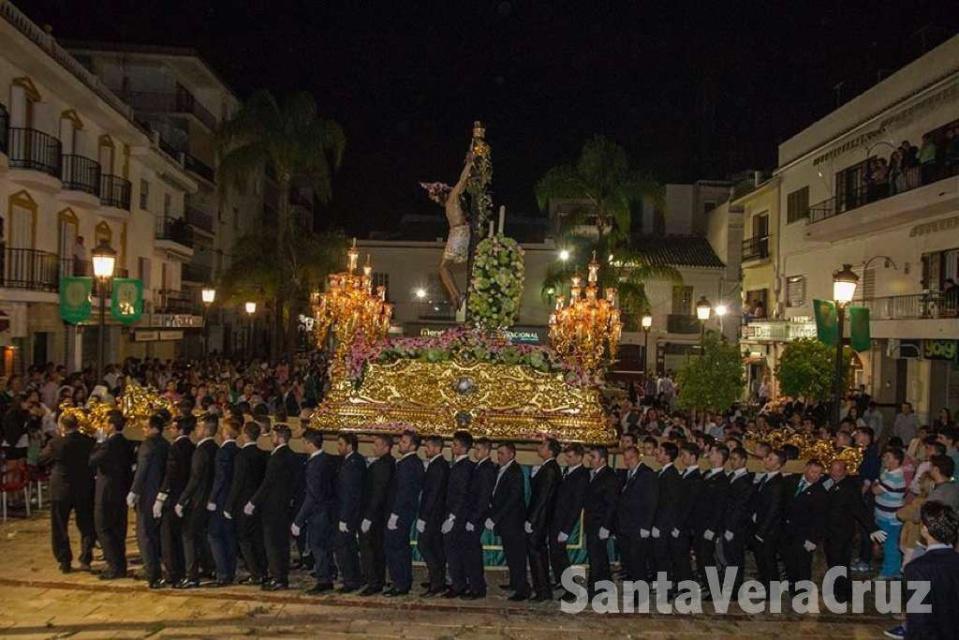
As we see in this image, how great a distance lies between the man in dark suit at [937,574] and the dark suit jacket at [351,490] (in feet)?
19.0

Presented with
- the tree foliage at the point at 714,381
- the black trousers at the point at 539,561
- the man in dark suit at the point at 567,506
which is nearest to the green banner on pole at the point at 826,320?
the tree foliage at the point at 714,381

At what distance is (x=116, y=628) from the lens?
8938 mm

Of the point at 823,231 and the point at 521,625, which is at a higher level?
the point at 823,231

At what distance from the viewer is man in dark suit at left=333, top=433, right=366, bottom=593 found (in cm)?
1020

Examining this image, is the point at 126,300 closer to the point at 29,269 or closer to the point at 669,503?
the point at 29,269

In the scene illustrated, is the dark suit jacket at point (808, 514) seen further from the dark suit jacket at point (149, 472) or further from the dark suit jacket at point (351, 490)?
the dark suit jacket at point (149, 472)

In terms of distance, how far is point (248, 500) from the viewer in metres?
10.3

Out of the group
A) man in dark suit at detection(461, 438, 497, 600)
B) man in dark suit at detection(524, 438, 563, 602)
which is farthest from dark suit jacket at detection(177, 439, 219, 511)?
man in dark suit at detection(524, 438, 563, 602)

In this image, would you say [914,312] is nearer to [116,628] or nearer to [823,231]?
[823,231]

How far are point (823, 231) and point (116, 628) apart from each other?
25.0m

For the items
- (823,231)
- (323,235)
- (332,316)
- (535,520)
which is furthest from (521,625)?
(323,235)

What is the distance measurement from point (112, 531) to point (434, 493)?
373 centimetres

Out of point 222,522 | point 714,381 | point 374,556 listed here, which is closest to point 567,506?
point 374,556

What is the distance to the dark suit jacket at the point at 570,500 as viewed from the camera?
1038 cm
